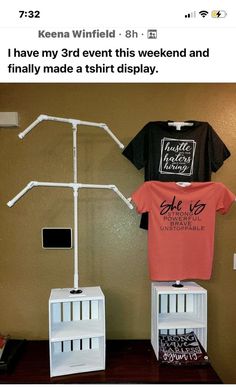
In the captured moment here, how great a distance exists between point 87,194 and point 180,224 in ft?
2.01

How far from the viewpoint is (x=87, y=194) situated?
5.92ft

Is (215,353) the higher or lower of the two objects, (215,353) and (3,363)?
the lower

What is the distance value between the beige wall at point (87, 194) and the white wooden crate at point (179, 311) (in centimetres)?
17

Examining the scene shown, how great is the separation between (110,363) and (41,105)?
154cm

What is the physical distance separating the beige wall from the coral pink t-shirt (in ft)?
0.90

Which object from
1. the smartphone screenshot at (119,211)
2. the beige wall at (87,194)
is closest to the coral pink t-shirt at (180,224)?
the smartphone screenshot at (119,211)

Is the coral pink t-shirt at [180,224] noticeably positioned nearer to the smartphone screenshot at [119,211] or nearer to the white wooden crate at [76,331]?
the smartphone screenshot at [119,211]

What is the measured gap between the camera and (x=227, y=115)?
1816mm

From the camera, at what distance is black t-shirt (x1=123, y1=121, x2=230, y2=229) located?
1.62m
